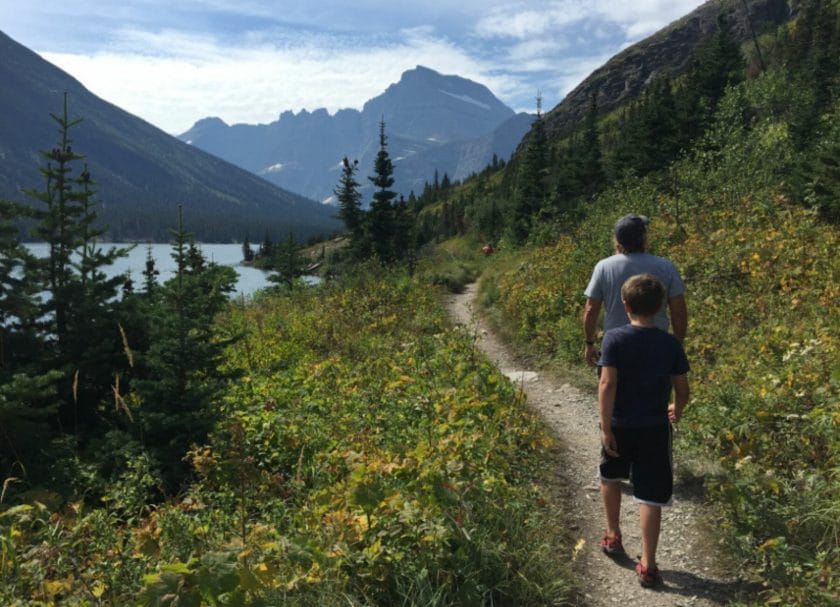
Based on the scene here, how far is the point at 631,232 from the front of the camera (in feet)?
15.3

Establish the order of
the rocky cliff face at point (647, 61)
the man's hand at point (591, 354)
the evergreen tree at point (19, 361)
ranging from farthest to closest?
1. the rocky cliff face at point (647, 61)
2. the evergreen tree at point (19, 361)
3. the man's hand at point (591, 354)

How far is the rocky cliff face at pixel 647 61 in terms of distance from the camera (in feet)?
399

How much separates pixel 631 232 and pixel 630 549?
262 cm

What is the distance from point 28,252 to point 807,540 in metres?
10.2

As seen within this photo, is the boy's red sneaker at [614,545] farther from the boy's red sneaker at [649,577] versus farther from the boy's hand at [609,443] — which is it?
the boy's hand at [609,443]

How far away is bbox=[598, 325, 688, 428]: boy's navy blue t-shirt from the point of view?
12.5 feet

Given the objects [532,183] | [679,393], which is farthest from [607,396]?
[532,183]

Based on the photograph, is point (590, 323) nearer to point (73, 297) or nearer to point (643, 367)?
point (643, 367)

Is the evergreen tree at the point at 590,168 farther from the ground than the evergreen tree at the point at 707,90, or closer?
closer

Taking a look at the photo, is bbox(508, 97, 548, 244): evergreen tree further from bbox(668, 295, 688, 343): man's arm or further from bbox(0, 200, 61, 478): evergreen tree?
bbox(668, 295, 688, 343): man's arm

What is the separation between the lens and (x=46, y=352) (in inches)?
335

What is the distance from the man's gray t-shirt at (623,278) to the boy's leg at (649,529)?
1472 millimetres

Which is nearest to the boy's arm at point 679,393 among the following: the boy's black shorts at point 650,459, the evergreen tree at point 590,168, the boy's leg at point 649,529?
the boy's black shorts at point 650,459

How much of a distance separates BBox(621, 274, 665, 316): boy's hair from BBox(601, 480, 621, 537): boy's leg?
4.54ft
